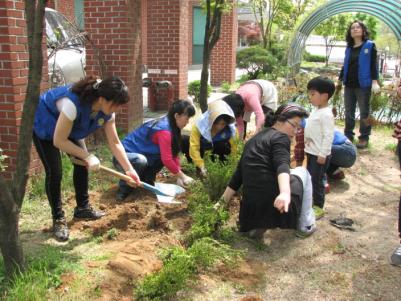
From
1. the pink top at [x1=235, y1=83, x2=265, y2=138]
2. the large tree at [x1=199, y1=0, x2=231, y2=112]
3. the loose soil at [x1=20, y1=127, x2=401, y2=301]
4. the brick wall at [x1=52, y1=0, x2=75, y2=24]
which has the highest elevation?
the brick wall at [x1=52, y1=0, x2=75, y2=24]

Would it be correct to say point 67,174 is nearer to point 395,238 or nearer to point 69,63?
point 69,63

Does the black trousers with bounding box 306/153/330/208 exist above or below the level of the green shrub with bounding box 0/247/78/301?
above

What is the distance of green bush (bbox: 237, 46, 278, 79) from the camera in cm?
1338

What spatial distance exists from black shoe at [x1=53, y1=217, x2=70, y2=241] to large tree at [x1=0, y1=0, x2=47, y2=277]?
743 millimetres

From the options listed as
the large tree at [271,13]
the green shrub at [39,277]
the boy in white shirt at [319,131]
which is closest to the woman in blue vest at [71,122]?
the green shrub at [39,277]

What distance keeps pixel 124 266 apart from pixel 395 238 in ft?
7.59

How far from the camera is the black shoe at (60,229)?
3.29 metres

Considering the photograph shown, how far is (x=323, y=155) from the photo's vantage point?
12.5 feet

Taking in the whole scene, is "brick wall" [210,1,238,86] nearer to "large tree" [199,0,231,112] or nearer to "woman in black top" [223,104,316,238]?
"large tree" [199,0,231,112]

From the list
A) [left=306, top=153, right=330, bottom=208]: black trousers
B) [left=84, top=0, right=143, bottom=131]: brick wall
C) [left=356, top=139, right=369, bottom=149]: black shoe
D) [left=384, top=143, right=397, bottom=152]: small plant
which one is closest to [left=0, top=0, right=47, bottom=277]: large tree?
[left=306, top=153, right=330, bottom=208]: black trousers

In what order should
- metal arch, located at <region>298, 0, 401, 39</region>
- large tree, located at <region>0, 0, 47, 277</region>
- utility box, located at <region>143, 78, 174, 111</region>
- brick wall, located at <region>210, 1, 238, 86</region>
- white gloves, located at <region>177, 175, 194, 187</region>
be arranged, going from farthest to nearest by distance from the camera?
brick wall, located at <region>210, 1, 238, 86</region>, metal arch, located at <region>298, 0, 401, 39</region>, utility box, located at <region>143, 78, 174, 111</region>, white gloves, located at <region>177, 175, 194, 187</region>, large tree, located at <region>0, 0, 47, 277</region>

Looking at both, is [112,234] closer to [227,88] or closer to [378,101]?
[378,101]

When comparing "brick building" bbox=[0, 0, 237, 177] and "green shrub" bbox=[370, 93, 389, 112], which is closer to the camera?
"brick building" bbox=[0, 0, 237, 177]

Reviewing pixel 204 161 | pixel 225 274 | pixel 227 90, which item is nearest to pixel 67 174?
pixel 204 161
